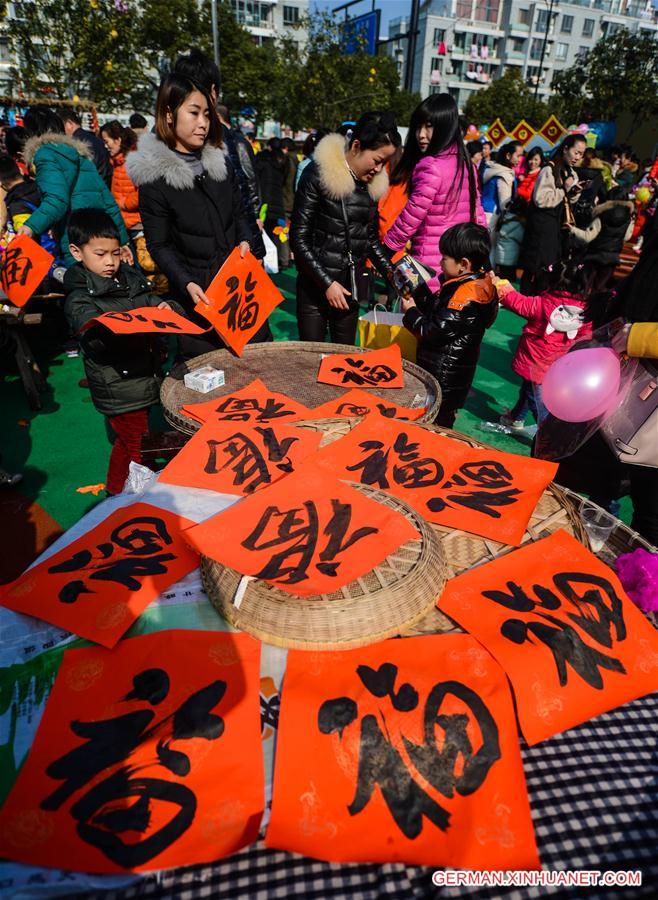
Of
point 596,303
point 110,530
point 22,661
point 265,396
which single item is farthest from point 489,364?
point 22,661

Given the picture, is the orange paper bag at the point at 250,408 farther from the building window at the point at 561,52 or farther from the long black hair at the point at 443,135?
the building window at the point at 561,52

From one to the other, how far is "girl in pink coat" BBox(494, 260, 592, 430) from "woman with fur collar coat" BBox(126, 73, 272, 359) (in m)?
1.51

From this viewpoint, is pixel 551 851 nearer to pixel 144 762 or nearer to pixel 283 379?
pixel 144 762

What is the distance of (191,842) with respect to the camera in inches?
29.4

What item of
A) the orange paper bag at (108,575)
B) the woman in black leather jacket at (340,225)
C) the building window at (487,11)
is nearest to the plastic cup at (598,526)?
the orange paper bag at (108,575)

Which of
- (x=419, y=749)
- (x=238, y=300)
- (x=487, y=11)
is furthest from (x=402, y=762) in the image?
(x=487, y=11)

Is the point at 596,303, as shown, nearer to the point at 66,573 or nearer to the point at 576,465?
the point at 576,465

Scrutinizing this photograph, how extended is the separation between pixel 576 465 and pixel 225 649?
5.66 feet

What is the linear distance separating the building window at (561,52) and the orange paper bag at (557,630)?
243 feet

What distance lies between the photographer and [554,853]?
761 mm

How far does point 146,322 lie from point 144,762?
63.9 inches

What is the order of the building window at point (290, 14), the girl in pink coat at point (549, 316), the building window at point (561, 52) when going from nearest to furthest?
the girl in pink coat at point (549, 316), the building window at point (290, 14), the building window at point (561, 52)

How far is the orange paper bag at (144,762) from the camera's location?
2.42 ft

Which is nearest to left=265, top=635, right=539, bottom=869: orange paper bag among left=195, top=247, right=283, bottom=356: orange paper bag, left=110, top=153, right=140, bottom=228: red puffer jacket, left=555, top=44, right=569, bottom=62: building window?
left=195, top=247, right=283, bottom=356: orange paper bag
